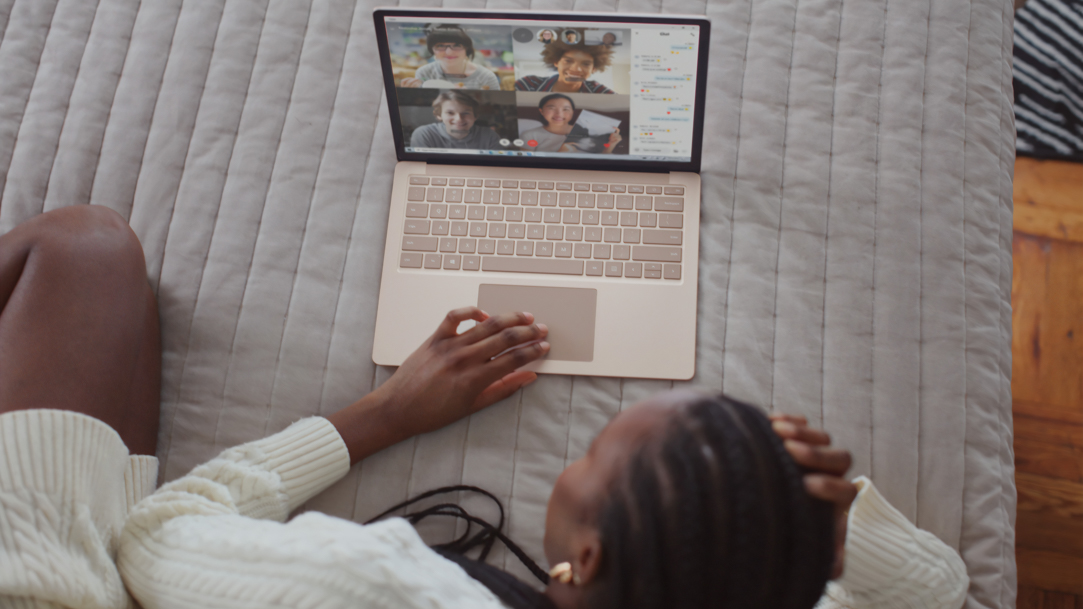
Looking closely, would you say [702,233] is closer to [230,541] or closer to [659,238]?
[659,238]

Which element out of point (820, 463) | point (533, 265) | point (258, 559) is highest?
point (533, 265)

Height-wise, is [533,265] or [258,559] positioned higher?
[533,265]

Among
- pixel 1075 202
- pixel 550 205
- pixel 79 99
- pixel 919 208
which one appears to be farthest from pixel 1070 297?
pixel 79 99

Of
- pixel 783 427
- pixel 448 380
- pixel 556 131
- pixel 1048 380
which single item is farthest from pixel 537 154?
pixel 1048 380

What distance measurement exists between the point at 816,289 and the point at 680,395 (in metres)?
0.37

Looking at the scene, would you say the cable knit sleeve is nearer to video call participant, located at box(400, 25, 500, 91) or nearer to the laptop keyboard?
the laptop keyboard

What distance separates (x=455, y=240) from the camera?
798 millimetres

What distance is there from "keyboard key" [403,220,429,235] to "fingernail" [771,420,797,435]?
47 cm

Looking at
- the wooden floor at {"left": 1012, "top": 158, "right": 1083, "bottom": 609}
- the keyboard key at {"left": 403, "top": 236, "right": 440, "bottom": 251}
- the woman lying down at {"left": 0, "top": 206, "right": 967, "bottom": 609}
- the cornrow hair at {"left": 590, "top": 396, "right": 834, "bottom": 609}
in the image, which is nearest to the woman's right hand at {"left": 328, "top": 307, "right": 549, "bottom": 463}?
the woman lying down at {"left": 0, "top": 206, "right": 967, "bottom": 609}

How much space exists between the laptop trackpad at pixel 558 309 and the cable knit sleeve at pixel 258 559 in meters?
0.27

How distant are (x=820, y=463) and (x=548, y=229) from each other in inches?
16.9

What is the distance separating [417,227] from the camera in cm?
81

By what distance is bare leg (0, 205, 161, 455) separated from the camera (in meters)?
0.66

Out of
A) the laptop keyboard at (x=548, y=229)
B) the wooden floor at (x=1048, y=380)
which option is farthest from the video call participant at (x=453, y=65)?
the wooden floor at (x=1048, y=380)
